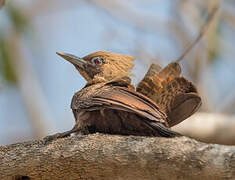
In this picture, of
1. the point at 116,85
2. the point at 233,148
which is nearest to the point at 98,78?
the point at 116,85

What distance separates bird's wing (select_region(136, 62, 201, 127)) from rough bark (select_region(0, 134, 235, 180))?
2.56ft

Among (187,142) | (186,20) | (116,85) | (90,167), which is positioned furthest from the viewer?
(186,20)

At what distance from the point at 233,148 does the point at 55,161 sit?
1306 millimetres

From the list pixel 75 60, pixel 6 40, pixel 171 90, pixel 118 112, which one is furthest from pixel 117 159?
pixel 6 40

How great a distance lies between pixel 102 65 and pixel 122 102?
56.1 inches

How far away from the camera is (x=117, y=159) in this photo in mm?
3574

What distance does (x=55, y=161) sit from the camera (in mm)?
3811

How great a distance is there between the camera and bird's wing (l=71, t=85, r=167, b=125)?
3844 millimetres

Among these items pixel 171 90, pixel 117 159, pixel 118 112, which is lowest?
pixel 117 159

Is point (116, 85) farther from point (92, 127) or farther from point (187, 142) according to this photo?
point (187, 142)

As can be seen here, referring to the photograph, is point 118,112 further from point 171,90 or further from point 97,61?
point 97,61

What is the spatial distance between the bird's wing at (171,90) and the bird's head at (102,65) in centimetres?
70

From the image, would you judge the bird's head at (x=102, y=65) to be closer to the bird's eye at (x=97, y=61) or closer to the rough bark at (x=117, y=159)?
the bird's eye at (x=97, y=61)

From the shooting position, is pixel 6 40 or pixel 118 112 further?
pixel 6 40
